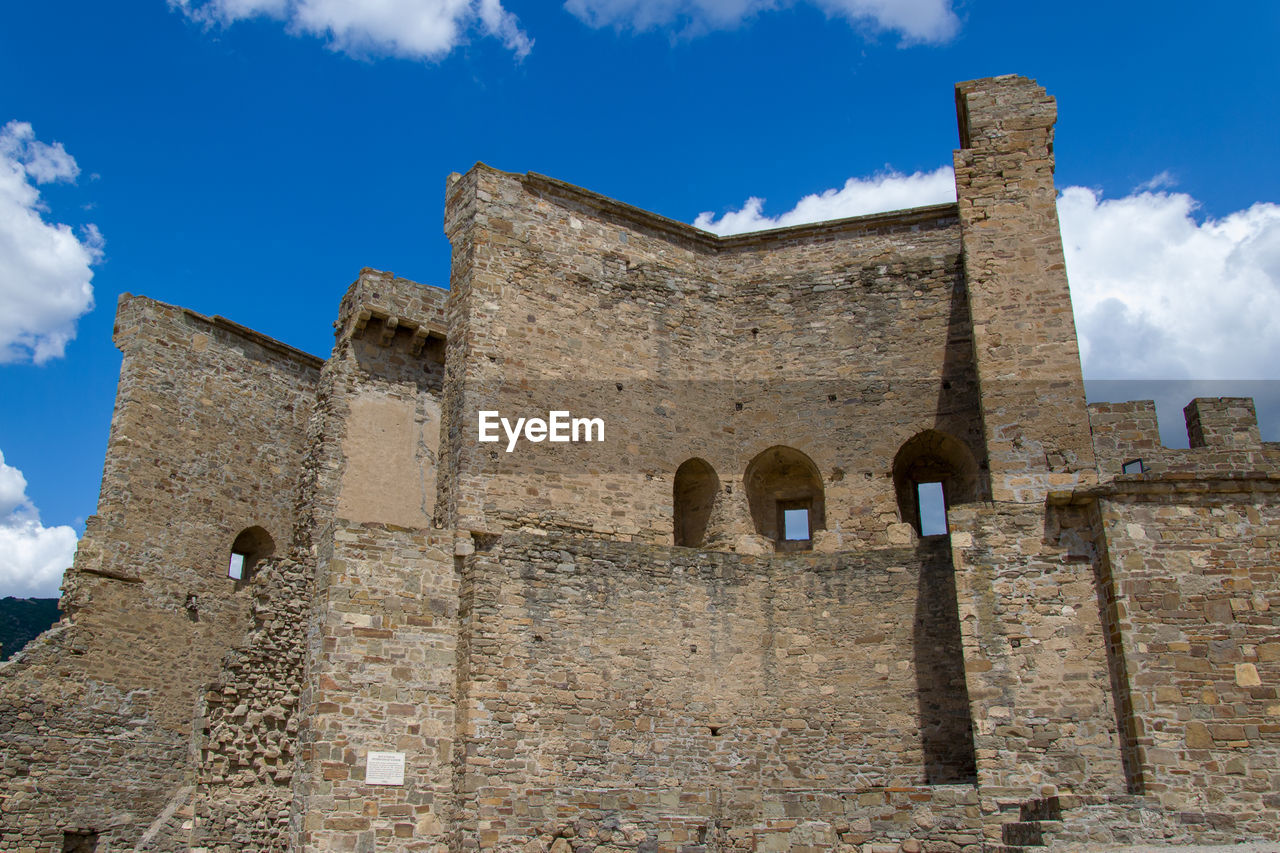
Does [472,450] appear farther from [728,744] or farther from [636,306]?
[728,744]

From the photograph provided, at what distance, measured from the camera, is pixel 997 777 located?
10.3m

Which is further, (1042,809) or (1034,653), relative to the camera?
(1034,653)

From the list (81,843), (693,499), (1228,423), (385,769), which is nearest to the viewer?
(385,769)

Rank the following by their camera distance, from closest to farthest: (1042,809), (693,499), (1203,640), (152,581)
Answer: (1042,809)
(1203,640)
(693,499)
(152,581)

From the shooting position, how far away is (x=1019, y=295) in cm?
1230

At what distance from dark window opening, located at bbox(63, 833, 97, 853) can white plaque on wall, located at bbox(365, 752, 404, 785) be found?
6.47 meters

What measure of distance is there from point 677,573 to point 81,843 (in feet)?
30.3

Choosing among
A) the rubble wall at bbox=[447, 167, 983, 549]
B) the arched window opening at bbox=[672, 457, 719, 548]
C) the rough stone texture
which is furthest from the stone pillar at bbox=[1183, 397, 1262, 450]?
the rough stone texture

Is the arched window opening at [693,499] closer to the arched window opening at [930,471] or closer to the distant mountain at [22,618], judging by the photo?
the arched window opening at [930,471]

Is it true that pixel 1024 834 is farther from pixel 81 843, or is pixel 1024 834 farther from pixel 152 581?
pixel 152 581

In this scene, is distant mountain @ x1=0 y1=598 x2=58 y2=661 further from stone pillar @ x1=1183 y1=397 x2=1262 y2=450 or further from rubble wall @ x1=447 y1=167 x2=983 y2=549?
stone pillar @ x1=1183 y1=397 x2=1262 y2=450

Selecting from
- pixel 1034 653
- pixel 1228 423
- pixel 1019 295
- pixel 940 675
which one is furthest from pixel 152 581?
pixel 1228 423

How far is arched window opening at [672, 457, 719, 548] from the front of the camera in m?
14.5

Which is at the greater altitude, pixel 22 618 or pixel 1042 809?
pixel 22 618
